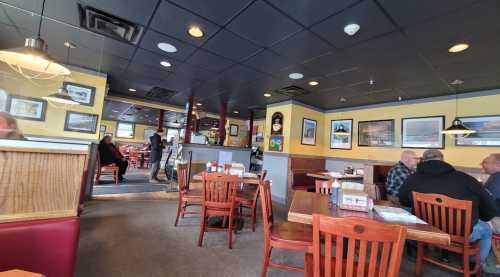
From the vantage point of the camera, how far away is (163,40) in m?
2.82

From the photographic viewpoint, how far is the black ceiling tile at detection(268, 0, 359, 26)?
192 cm

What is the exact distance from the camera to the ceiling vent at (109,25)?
2.33m

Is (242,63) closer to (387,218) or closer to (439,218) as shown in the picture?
(387,218)

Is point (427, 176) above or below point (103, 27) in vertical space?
below

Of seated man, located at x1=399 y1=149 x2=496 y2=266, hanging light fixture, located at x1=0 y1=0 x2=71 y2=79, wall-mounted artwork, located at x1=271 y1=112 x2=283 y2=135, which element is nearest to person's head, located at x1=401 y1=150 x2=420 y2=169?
seated man, located at x1=399 y1=149 x2=496 y2=266

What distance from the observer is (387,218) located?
147 cm

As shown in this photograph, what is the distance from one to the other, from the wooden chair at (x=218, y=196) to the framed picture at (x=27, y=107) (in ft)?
12.4

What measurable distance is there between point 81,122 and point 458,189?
19.6 feet

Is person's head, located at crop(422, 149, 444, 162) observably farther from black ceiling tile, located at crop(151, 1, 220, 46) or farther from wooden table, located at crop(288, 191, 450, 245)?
black ceiling tile, located at crop(151, 1, 220, 46)

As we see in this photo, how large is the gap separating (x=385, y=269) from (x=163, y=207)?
3787 millimetres

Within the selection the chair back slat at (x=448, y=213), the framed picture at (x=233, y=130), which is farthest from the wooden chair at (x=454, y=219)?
the framed picture at (x=233, y=130)

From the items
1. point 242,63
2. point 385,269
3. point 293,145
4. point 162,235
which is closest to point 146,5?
point 242,63

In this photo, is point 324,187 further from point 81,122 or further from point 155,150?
point 155,150

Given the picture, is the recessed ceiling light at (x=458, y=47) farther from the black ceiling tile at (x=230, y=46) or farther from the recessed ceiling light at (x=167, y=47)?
the recessed ceiling light at (x=167, y=47)
